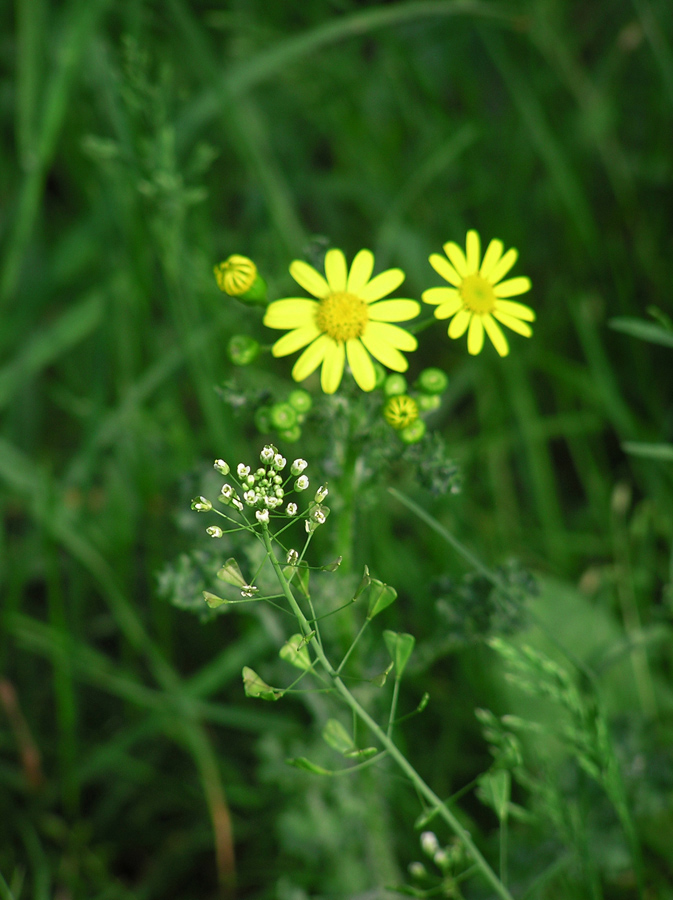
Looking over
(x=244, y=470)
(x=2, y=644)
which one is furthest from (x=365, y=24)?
(x=2, y=644)

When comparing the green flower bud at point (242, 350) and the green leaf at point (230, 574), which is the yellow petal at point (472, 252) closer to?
the green flower bud at point (242, 350)

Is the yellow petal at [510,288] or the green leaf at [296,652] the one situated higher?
the yellow petal at [510,288]

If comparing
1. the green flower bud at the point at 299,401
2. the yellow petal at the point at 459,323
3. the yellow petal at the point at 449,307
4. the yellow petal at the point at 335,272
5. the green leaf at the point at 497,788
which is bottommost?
the green leaf at the point at 497,788

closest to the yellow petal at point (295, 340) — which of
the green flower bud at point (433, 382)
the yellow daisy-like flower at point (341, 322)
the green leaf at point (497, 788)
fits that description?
the yellow daisy-like flower at point (341, 322)

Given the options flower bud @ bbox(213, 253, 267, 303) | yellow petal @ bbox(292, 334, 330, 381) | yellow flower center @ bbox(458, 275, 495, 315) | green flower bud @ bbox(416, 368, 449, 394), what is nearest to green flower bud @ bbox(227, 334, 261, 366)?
flower bud @ bbox(213, 253, 267, 303)

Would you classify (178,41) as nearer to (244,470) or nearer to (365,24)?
(365,24)
